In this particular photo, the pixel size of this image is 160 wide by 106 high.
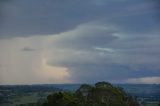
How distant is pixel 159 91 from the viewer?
48.2 feet

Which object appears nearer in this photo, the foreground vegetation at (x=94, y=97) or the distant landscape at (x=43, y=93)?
the foreground vegetation at (x=94, y=97)

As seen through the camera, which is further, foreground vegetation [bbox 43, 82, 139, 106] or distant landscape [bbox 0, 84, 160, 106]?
distant landscape [bbox 0, 84, 160, 106]

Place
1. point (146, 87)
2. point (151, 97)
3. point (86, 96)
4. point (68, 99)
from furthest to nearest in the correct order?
point (146, 87) → point (151, 97) → point (86, 96) → point (68, 99)

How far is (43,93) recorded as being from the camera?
15523 mm

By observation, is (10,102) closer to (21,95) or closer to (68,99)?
(21,95)

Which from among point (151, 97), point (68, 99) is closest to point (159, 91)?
point (151, 97)

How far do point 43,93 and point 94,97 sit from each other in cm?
291

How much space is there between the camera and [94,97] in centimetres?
1340

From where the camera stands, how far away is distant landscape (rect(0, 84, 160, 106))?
14.4m

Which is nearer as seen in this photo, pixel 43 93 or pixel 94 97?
pixel 94 97

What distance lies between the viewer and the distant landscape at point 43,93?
14430mm

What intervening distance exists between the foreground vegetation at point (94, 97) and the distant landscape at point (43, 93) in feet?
2.18

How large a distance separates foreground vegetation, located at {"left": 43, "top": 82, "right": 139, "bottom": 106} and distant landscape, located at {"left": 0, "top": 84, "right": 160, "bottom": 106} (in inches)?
26.1

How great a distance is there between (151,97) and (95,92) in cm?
236
